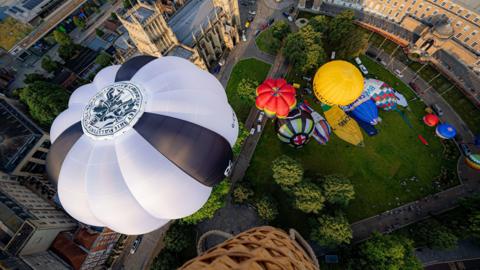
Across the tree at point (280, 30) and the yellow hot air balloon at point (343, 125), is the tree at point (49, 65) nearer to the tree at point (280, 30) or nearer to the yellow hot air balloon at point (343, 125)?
the tree at point (280, 30)

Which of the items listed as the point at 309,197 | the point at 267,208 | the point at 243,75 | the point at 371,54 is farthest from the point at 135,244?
the point at 371,54

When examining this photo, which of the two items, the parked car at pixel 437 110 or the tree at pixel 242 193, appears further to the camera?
the parked car at pixel 437 110

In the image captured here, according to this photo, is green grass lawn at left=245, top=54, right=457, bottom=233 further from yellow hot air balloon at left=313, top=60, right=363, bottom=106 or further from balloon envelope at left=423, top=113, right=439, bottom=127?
yellow hot air balloon at left=313, top=60, right=363, bottom=106


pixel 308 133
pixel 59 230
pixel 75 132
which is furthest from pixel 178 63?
pixel 59 230

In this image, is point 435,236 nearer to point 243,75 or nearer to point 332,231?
point 332,231

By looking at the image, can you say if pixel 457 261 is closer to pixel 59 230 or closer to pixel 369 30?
pixel 369 30

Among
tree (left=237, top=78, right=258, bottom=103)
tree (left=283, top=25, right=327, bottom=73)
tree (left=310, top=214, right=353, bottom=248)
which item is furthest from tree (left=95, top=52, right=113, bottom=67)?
tree (left=310, top=214, right=353, bottom=248)

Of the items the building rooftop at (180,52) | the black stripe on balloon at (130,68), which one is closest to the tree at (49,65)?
the building rooftop at (180,52)
